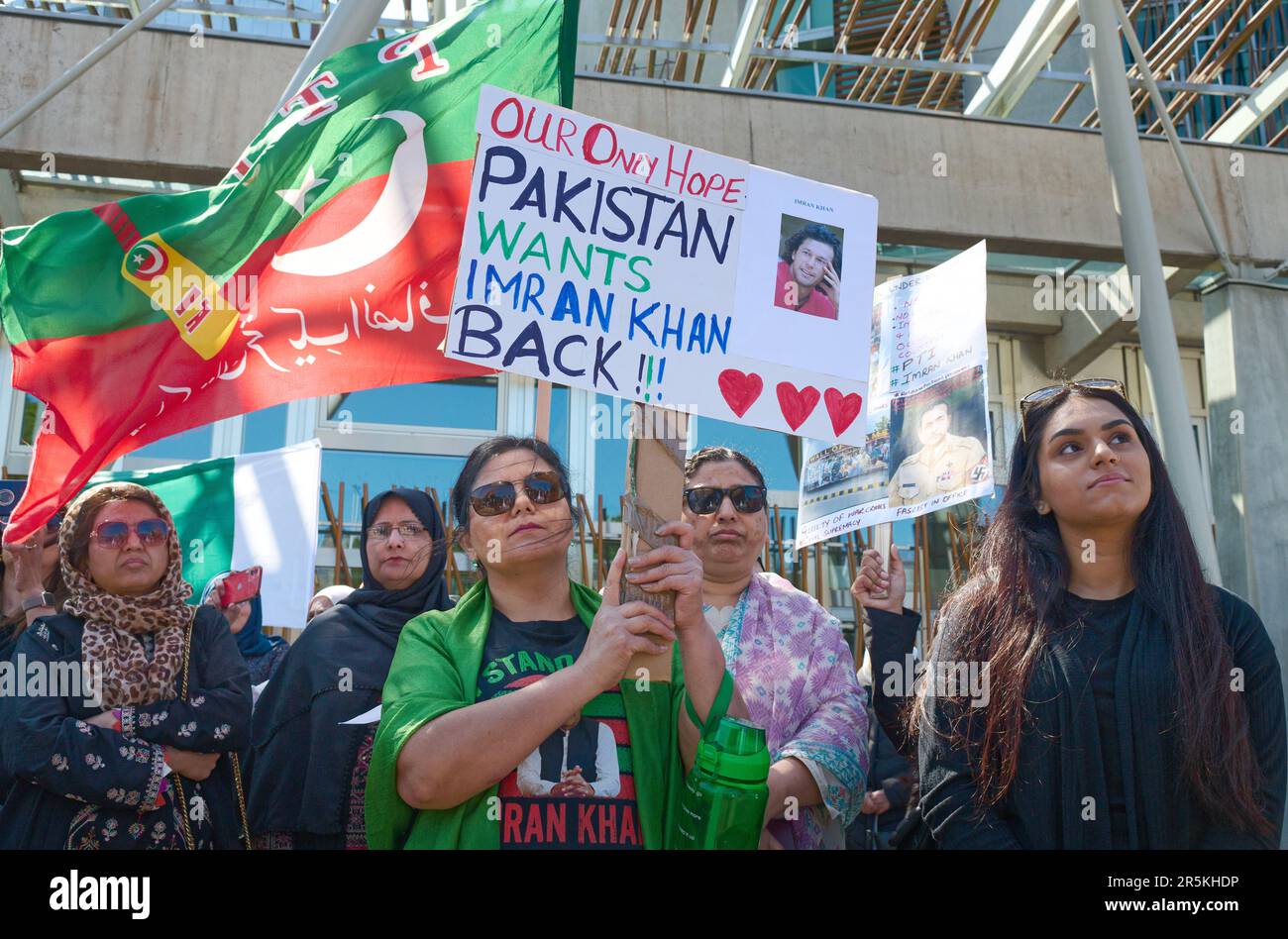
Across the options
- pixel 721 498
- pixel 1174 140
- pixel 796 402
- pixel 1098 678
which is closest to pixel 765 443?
pixel 1174 140

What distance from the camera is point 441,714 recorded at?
248 cm

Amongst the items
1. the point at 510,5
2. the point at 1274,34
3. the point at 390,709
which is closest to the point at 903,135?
the point at 510,5

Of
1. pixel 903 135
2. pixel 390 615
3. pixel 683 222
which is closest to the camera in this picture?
pixel 683 222

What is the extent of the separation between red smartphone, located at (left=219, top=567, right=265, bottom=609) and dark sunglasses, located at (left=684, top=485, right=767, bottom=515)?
7.03 feet

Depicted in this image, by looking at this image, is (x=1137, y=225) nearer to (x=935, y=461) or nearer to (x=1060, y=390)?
(x=935, y=461)

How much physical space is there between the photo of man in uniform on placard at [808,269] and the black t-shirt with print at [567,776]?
107 cm

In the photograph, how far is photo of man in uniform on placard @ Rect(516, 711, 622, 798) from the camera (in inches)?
99.9

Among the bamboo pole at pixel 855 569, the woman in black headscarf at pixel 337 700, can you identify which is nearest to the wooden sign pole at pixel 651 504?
the woman in black headscarf at pixel 337 700

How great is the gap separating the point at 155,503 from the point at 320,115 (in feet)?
5.25

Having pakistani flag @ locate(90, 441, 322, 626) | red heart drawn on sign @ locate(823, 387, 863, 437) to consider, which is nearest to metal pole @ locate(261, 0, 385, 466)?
pakistani flag @ locate(90, 441, 322, 626)

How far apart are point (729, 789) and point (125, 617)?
192cm

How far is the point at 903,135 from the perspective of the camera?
798cm

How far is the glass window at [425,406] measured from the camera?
9117mm
